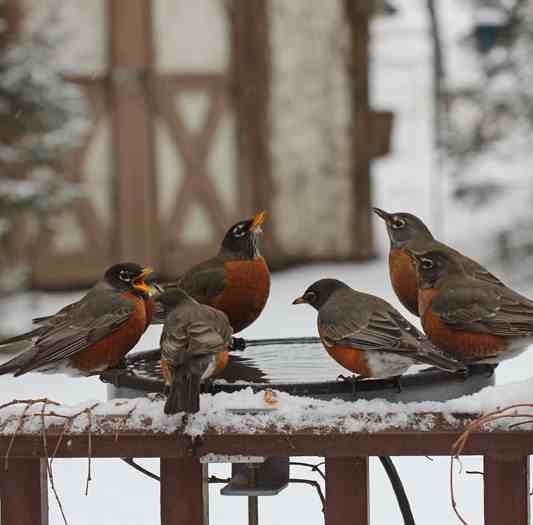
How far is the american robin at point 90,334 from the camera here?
110 inches

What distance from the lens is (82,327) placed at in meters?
2.90

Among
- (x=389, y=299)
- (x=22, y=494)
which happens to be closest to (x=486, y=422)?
(x=22, y=494)

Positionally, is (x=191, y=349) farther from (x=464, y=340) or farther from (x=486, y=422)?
(x=464, y=340)

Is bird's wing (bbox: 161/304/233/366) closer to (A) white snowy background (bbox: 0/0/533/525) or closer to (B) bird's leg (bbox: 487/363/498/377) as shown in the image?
(B) bird's leg (bbox: 487/363/498/377)

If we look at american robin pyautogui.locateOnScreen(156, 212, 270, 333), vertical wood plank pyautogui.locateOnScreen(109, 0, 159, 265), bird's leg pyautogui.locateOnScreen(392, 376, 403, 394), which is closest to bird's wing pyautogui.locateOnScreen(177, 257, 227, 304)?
american robin pyautogui.locateOnScreen(156, 212, 270, 333)

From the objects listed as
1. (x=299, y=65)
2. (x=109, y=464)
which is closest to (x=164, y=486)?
(x=109, y=464)

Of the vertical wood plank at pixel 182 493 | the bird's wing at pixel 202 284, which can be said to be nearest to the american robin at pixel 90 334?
the bird's wing at pixel 202 284

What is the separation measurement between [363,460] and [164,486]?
1.27ft

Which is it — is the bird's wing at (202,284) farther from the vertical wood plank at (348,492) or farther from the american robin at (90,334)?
the vertical wood plank at (348,492)

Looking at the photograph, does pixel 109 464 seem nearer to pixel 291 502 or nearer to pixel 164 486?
pixel 291 502

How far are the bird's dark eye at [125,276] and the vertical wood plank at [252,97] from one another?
354 inches

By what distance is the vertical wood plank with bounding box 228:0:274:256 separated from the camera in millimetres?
12156

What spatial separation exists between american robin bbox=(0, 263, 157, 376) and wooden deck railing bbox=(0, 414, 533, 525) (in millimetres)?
376

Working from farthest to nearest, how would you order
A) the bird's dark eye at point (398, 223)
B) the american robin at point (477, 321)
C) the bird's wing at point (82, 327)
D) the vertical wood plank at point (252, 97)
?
the vertical wood plank at point (252, 97), the bird's dark eye at point (398, 223), the american robin at point (477, 321), the bird's wing at point (82, 327)
